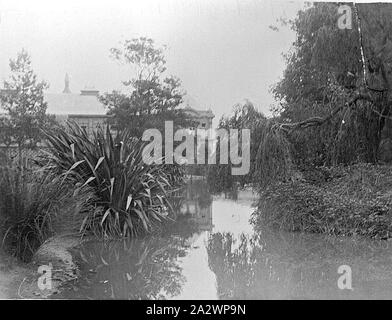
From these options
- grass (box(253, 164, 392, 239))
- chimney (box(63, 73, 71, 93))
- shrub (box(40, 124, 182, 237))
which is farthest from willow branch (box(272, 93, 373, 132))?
chimney (box(63, 73, 71, 93))

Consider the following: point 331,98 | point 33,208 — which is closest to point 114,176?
point 33,208

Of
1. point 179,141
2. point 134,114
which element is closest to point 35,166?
point 134,114

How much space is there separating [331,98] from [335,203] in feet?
2.32

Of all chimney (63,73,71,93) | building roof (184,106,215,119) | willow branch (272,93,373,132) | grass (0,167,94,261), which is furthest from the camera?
willow branch (272,93,373,132)

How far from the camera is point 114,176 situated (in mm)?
3412

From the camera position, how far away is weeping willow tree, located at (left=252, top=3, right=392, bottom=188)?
365cm

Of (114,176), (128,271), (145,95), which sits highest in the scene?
(145,95)

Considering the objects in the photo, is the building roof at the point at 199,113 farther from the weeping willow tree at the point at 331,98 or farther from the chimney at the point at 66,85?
the chimney at the point at 66,85

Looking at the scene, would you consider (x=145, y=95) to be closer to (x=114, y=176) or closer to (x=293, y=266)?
(x=114, y=176)

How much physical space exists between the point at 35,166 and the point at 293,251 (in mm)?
1713

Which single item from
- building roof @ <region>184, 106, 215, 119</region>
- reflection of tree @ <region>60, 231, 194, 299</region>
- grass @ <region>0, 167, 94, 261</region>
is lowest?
reflection of tree @ <region>60, 231, 194, 299</region>

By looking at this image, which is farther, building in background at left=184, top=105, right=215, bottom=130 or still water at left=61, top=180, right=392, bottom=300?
building in background at left=184, top=105, right=215, bottom=130

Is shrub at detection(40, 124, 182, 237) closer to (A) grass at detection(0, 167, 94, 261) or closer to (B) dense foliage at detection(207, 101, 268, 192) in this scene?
(A) grass at detection(0, 167, 94, 261)

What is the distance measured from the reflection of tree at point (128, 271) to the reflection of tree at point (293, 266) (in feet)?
0.99
